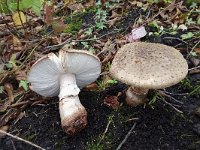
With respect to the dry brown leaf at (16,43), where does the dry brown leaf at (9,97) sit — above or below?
below

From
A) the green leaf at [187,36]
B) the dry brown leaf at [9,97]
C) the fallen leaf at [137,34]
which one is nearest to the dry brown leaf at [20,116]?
the dry brown leaf at [9,97]

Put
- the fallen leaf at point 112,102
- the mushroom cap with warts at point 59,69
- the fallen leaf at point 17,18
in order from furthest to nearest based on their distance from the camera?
the fallen leaf at point 17,18 < the fallen leaf at point 112,102 < the mushroom cap with warts at point 59,69

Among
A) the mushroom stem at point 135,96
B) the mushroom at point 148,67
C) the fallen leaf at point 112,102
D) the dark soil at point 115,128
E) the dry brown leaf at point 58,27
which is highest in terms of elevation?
the mushroom at point 148,67

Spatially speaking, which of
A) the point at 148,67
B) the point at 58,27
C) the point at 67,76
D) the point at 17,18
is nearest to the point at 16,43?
the point at 17,18

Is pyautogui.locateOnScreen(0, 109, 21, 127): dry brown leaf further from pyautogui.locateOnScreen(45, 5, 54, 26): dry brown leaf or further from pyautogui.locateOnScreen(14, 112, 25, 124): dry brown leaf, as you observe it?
pyautogui.locateOnScreen(45, 5, 54, 26): dry brown leaf

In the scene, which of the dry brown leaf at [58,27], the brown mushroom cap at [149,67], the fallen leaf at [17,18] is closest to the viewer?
the brown mushroom cap at [149,67]

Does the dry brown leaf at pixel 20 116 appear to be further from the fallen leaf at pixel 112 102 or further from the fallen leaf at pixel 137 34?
the fallen leaf at pixel 137 34
